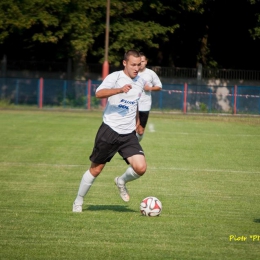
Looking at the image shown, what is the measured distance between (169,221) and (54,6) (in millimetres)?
36945

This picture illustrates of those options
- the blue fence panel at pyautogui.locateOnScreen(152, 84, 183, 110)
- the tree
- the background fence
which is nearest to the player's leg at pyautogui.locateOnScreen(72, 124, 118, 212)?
the background fence

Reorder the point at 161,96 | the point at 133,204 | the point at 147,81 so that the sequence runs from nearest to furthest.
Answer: the point at 133,204 < the point at 147,81 < the point at 161,96

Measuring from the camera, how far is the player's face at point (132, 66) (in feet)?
32.3

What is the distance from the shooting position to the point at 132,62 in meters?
9.88

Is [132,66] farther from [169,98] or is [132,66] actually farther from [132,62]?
[169,98]

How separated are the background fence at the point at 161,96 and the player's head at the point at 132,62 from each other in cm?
3412

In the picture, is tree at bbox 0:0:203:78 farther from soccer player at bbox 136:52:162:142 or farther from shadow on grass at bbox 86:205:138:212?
shadow on grass at bbox 86:205:138:212

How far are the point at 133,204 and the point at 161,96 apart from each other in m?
34.4

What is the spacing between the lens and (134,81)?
33.4ft

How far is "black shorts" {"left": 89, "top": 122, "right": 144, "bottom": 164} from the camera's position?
1011cm

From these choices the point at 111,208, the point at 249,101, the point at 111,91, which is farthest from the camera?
the point at 249,101

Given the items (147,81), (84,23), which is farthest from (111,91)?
(84,23)

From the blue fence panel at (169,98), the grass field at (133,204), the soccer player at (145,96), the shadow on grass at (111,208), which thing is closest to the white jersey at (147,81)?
the soccer player at (145,96)

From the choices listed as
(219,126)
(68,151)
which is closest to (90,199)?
Result: (68,151)
